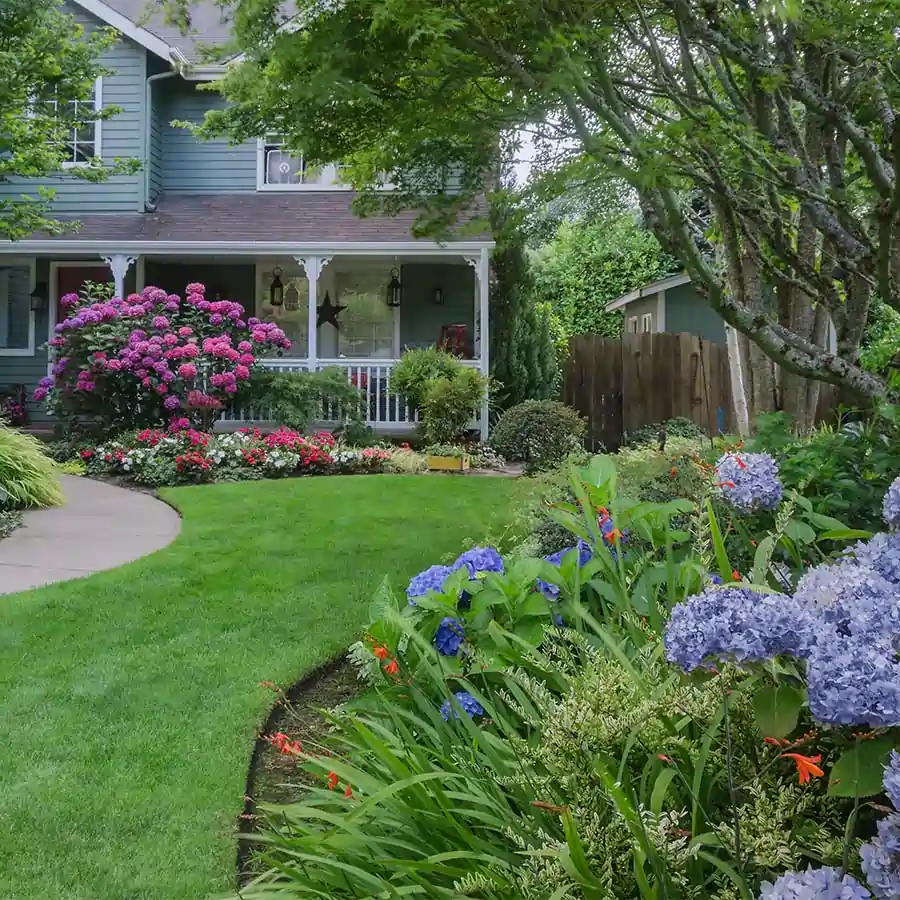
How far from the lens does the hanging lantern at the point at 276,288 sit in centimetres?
1500

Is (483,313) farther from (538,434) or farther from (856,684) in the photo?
(856,684)

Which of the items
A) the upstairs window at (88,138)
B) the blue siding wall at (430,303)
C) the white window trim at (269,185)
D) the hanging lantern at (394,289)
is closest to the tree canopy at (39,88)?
the upstairs window at (88,138)

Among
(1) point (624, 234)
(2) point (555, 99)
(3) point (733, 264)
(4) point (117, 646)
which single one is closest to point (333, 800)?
(4) point (117, 646)

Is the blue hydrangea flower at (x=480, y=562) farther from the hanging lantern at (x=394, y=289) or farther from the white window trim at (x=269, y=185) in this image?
the white window trim at (x=269, y=185)

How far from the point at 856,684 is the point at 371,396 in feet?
39.8

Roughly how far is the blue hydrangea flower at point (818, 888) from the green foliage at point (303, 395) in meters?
10.8

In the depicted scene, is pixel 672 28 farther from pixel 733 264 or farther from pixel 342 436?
pixel 342 436

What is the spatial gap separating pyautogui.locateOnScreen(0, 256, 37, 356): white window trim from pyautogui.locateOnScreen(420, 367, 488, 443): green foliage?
710 cm

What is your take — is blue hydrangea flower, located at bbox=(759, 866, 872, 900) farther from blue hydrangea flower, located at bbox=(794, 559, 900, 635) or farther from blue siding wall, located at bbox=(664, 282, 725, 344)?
blue siding wall, located at bbox=(664, 282, 725, 344)

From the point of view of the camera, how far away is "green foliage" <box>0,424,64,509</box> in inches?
311

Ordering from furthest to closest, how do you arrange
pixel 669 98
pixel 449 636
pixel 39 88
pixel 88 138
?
pixel 88 138
pixel 39 88
pixel 669 98
pixel 449 636

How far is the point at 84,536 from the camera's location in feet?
22.7

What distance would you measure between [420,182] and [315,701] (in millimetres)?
5035

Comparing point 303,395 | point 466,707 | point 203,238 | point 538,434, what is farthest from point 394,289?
point 466,707
